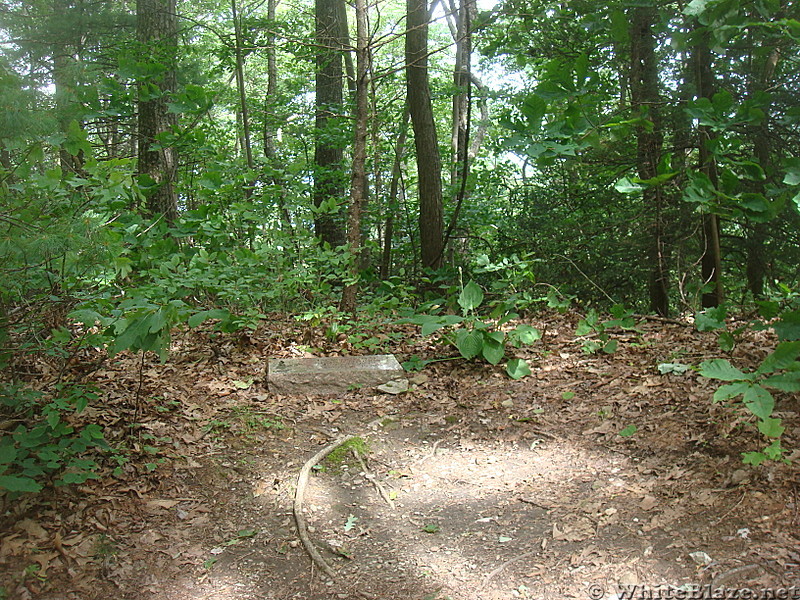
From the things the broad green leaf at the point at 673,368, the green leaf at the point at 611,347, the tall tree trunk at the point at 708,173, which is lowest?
the broad green leaf at the point at 673,368

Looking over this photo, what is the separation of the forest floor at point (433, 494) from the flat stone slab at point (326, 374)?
0.14m

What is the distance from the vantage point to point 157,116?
775 cm

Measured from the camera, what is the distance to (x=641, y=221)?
6996mm

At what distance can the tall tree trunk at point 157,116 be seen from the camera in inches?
300

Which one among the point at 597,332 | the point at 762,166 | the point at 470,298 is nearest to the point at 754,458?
the point at 470,298

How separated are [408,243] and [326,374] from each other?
6096mm

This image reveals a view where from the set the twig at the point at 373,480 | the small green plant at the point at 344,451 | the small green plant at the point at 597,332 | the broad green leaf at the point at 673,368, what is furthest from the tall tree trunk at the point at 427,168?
the twig at the point at 373,480

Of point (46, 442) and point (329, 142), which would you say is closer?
point (46, 442)

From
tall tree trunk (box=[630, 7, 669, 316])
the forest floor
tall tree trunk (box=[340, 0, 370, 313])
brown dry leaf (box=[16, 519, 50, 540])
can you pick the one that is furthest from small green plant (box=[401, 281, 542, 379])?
brown dry leaf (box=[16, 519, 50, 540])

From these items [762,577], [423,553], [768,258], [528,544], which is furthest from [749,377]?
[768,258]

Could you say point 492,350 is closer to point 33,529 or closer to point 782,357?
point 782,357

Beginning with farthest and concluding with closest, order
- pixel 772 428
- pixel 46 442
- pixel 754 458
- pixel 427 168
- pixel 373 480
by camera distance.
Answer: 1. pixel 427 168
2. pixel 373 480
3. pixel 46 442
4. pixel 754 458
5. pixel 772 428

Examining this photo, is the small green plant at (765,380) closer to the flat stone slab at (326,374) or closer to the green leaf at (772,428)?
the green leaf at (772,428)

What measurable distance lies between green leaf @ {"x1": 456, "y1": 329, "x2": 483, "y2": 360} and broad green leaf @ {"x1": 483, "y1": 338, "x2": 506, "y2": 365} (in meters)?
0.06
